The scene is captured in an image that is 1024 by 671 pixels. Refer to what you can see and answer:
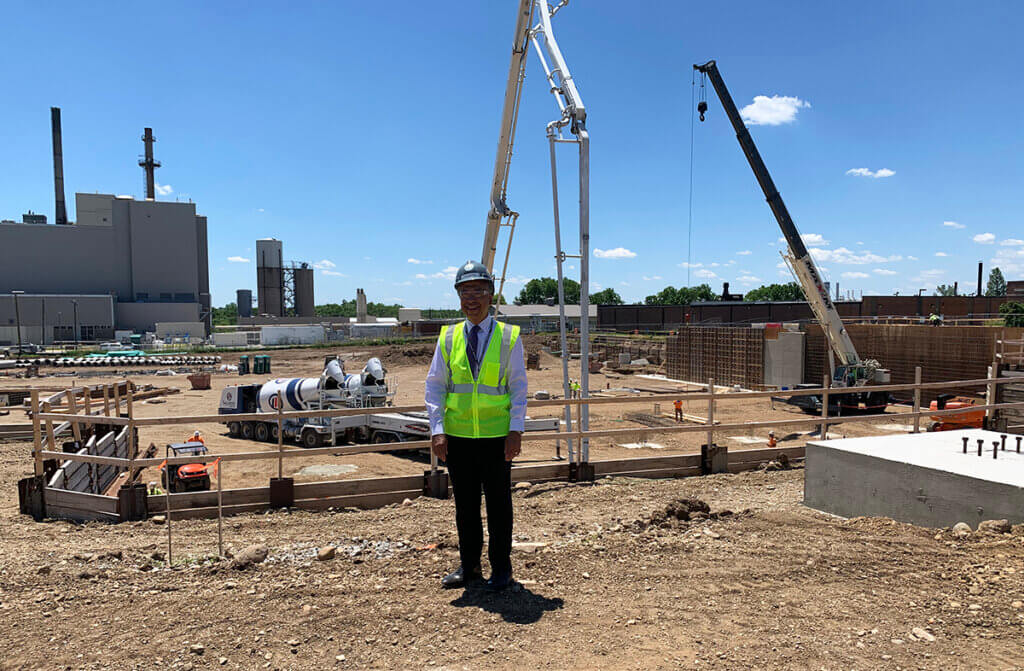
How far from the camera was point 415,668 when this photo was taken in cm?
296

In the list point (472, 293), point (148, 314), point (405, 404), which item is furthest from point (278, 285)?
point (472, 293)

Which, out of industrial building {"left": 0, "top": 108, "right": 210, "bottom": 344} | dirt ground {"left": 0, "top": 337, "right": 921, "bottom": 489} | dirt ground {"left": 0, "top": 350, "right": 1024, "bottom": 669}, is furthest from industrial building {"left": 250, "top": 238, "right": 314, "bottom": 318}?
dirt ground {"left": 0, "top": 350, "right": 1024, "bottom": 669}

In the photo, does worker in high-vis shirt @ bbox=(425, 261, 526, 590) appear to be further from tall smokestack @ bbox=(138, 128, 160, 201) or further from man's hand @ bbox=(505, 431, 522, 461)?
tall smokestack @ bbox=(138, 128, 160, 201)

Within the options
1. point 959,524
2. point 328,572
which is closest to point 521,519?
point 328,572

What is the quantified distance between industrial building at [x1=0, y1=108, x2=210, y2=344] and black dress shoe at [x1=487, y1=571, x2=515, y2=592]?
7541cm

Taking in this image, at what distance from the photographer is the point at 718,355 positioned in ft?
102

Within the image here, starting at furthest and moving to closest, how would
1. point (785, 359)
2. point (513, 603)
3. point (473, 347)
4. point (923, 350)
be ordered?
point (785, 359)
point (923, 350)
point (473, 347)
point (513, 603)

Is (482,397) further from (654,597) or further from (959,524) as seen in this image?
(959,524)

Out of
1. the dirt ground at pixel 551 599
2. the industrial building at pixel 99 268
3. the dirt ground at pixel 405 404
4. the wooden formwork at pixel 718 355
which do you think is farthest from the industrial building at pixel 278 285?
the dirt ground at pixel 551 599

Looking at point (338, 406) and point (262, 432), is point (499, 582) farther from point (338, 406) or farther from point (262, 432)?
point (262, 432)

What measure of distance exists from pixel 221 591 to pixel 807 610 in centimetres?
349

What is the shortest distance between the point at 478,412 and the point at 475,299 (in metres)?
0.67

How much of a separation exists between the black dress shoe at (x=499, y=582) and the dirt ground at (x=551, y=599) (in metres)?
0.08

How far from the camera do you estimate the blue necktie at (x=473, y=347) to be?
368 cm
